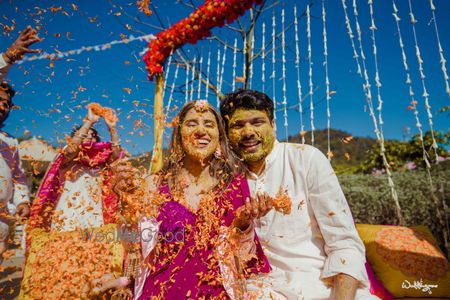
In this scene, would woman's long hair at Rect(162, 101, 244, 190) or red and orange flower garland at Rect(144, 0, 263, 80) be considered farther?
red and orange flower garland at Rect(144, 0, 263, 80)

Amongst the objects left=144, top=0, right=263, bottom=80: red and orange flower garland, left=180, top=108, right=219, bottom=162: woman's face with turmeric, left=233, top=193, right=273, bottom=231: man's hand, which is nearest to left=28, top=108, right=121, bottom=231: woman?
left=180, top=108, right=219, bottom=162: woman's face with turmeric

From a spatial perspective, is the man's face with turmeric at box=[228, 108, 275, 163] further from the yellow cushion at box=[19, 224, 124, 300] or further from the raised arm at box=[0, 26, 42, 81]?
the raised arm at box=[0, 26, 42, 81]

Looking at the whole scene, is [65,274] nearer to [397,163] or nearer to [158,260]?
[158,260]

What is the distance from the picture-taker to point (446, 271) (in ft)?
9.76

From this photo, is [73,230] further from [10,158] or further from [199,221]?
[199,221]

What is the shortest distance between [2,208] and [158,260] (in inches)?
82.1

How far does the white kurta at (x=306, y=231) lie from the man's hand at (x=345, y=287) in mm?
39

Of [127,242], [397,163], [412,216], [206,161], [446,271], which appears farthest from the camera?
[397,163]

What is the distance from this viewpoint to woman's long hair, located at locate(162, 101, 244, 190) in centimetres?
251

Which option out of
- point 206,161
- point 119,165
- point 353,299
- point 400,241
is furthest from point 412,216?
point 119,165

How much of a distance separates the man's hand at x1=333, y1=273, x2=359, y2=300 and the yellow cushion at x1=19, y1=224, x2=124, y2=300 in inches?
76.7

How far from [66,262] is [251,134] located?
2.03 m

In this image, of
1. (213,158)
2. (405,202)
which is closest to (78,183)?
(213,158)

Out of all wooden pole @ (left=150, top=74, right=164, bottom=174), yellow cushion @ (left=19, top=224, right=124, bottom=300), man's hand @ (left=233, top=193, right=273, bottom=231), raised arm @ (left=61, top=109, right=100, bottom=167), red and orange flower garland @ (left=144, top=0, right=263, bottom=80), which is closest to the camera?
man's hand @ (left=233, top=193, right=273, bottom=231)
